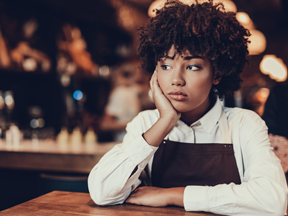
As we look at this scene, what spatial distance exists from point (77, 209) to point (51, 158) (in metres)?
1.41

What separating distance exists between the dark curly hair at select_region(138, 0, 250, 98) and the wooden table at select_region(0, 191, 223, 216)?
59 centimetres

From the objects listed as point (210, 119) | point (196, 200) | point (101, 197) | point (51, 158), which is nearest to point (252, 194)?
point (196, 200)

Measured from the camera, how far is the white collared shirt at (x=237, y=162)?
3.25 ft

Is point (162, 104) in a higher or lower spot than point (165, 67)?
lower

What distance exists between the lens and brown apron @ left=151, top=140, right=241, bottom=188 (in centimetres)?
124

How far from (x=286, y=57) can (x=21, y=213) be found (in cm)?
546

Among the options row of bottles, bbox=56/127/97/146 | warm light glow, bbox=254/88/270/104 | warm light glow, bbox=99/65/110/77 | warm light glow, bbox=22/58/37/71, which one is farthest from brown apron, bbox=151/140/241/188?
warm light glow, bbox=99/65/110/77

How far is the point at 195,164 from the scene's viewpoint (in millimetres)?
1255

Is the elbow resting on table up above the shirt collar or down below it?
below

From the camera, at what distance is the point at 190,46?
3.84 ft

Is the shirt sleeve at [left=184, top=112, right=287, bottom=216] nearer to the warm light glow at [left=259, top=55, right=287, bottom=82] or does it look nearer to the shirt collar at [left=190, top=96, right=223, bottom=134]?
the shirt collar at [left=190, top=96, right=223, bottom=134]

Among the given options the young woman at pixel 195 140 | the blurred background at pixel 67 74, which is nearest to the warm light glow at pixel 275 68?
the blurred background at pixel 67 74

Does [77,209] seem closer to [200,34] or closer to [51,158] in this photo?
[200,34]

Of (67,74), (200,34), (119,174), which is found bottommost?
(119,174)
